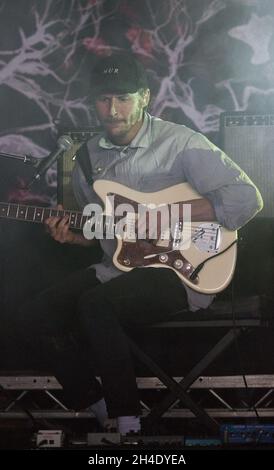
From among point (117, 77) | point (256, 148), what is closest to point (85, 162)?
point (117, 77)

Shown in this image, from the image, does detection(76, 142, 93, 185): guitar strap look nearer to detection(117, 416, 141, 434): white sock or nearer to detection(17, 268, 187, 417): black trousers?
detection(17, 268, 187, 417): black trousers

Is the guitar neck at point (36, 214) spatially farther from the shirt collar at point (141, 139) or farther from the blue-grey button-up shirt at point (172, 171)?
the shirt collar at point (141, 139)

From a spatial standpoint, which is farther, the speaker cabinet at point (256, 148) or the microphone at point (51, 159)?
the speaker cabinet at point (256, 148)

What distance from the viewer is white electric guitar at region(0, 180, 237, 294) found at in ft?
10.9

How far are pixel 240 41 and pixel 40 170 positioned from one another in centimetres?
173

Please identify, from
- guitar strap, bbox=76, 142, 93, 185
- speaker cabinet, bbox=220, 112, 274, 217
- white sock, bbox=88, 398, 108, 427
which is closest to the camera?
white sock, bbox=88, 398, 108, 427

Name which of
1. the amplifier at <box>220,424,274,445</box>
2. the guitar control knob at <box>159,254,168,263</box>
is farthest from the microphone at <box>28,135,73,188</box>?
the amplifier at <box>220,424,274,445</box>

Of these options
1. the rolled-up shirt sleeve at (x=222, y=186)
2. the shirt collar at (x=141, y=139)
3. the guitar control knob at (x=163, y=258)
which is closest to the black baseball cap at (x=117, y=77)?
the shirt collar at (x=141, y=139)

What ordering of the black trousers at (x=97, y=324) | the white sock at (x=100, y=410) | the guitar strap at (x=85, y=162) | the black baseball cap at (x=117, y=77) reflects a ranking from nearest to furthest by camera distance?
the black trousers at (x=97, y=324) < the white sock at (x=100, y=410) < the black baseball cap at (x=117, y=77) < the guitar strap at (x=85, y=162)

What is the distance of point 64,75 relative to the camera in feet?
14.9

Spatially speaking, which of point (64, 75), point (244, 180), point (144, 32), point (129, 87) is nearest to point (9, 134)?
point (64, 75)

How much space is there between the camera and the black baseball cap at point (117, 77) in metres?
3.51

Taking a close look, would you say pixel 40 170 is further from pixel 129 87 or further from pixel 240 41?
pixel 240 41

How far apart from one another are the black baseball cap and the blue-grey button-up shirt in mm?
190
